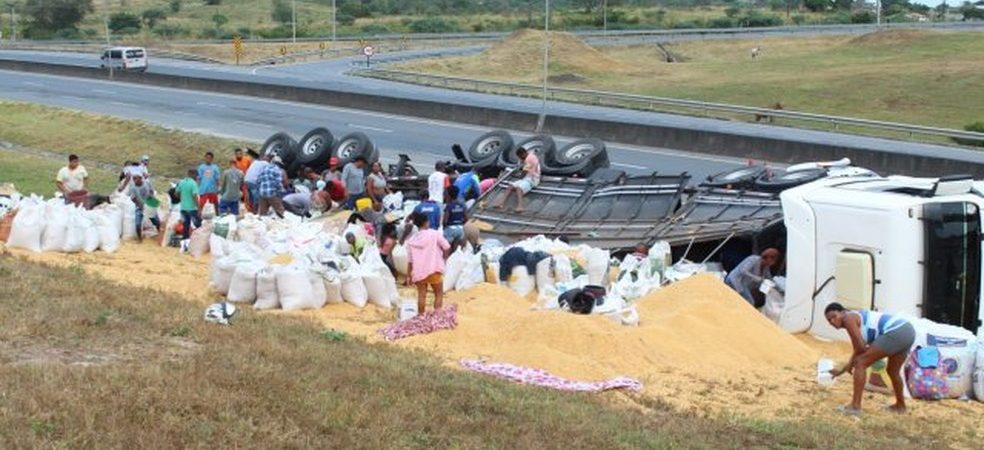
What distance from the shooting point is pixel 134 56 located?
197 ft

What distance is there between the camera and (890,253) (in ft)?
44.0

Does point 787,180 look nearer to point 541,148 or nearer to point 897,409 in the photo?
point 541,148

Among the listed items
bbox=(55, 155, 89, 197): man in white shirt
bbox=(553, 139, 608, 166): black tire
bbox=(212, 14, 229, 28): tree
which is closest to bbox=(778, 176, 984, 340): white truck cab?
bbox=(553, 139, 608, 166): black tire

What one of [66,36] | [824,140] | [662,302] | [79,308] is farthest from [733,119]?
[66,36]

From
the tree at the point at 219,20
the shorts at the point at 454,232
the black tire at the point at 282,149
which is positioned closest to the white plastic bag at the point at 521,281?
the shorts at the point at 454,232

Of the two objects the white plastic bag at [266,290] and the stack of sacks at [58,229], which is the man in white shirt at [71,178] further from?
the white plastic bag at [266,290]

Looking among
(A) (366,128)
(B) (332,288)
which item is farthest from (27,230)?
(A) (366,128)

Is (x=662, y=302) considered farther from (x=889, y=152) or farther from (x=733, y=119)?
(x=733, y=119)

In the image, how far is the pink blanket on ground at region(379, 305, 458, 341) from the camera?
12953 mm

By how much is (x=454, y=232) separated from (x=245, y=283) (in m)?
3.32

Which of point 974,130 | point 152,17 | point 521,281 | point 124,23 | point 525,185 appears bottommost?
point 974,130

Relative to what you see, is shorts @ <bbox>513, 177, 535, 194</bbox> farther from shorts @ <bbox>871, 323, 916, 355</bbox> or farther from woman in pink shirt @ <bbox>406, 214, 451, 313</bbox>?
shorts @ <bbox>871, 323, 916, 355</bbox>

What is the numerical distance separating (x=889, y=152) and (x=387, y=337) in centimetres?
1859

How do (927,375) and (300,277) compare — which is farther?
(300,277)
